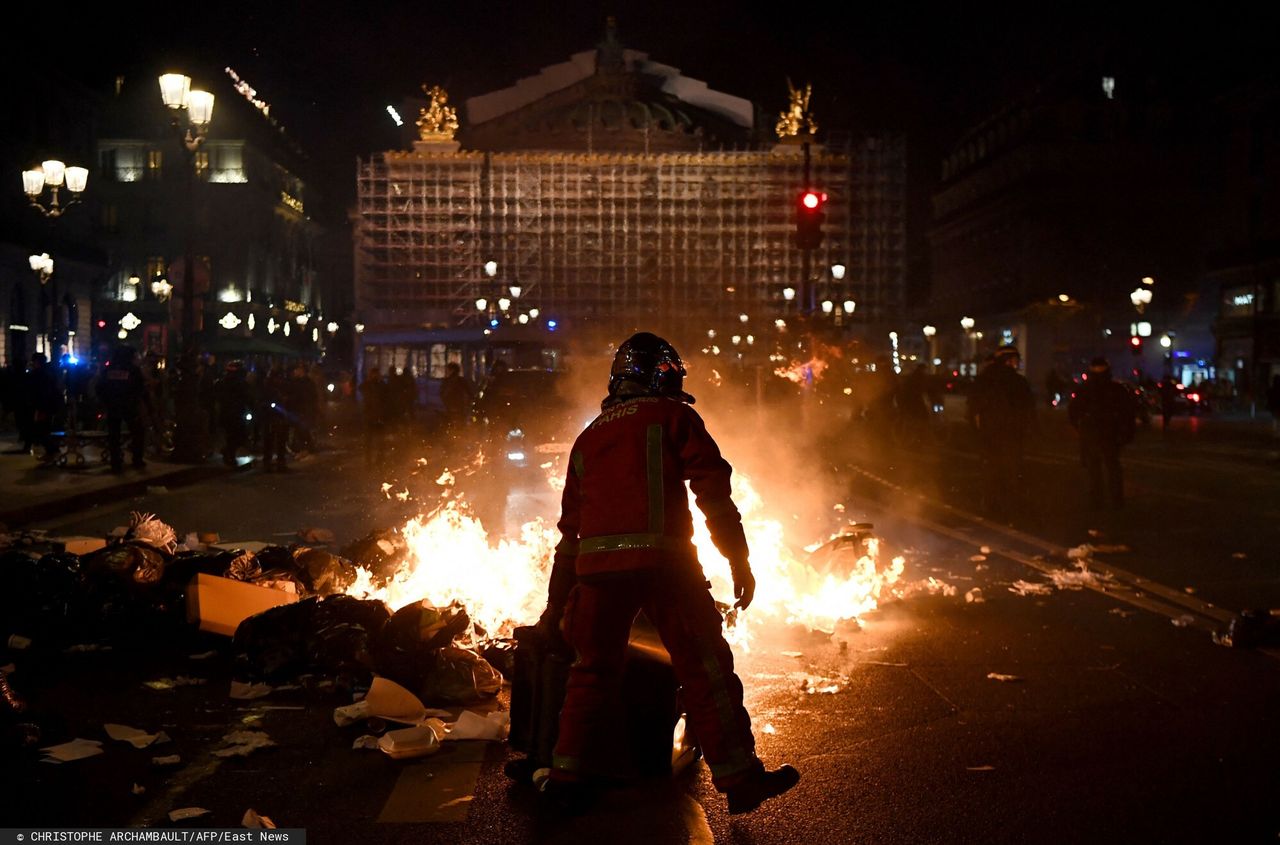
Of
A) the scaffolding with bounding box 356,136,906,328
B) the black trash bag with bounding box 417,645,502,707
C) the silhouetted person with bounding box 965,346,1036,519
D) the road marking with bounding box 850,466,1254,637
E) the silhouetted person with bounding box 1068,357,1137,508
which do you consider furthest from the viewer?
the scaffolding with bounding box 356,136,906,328

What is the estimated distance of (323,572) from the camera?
7.73m

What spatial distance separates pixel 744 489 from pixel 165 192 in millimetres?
60037

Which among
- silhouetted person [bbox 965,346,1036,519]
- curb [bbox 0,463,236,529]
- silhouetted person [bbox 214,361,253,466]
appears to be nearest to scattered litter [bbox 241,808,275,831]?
curb [bbox 0,463,236,529]

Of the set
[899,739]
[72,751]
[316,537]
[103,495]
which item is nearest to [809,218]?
[103,495]

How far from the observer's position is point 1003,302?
63.5 meters

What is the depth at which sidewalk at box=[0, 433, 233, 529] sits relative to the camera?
13.6 m

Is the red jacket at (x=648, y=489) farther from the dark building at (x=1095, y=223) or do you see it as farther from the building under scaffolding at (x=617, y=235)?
the dark building at (x=1095, y=223)

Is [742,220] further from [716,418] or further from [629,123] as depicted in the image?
[716,418]

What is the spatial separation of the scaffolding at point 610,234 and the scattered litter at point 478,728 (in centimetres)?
5403

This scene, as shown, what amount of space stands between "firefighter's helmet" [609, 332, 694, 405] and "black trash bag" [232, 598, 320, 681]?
275 centimetres

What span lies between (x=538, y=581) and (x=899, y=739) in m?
2.83

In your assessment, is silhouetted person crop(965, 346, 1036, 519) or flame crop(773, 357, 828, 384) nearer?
silhouetted person crop(965, 346, 1036, 519)

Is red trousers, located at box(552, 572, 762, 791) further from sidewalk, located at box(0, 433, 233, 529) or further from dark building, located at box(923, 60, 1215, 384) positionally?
dark building, located at box(923, 60, 1215, 384)

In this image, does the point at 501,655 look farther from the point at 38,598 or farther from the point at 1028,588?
the point at 1028,588
